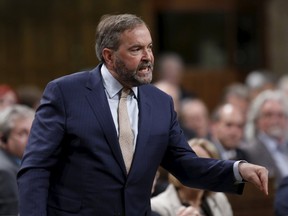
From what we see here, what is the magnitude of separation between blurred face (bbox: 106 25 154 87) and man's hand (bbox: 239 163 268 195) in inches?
22.5

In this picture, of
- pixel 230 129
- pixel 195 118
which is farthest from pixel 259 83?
pixel 230 129

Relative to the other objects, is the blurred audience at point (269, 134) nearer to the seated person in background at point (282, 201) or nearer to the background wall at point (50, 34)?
the seated person in background at point (282, 201)

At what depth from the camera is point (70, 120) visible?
13.5 ft

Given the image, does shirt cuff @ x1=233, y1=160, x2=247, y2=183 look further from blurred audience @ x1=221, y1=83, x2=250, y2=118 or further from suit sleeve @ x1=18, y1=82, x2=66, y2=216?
blurred audience @ x1=221, y1=83, x2=250, y2=118

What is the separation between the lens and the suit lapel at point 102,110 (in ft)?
13.6

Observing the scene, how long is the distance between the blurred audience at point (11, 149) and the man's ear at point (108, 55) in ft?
5.75

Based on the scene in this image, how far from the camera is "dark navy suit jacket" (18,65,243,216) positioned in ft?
13.4

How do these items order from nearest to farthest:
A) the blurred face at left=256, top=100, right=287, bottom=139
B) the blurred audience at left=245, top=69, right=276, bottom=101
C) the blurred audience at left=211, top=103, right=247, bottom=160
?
the blurred audience at left=211, top=103, right=247, bottom=160
the blurred face at left=256, top=100, right=287, bottom=139
the blurred audience at left=245, top=69, right=276, bottom=101

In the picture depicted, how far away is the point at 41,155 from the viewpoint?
161 inches

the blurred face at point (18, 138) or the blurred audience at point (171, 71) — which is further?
the blurred audience at point (171, 71)

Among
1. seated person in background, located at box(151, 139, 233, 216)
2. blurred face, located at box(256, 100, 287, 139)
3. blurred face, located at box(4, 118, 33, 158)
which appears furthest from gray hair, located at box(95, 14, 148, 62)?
blurred face, located at box(256, 100, 287, 139)

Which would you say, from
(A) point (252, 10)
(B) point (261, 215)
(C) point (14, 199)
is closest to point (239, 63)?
(A) point (252, 10)

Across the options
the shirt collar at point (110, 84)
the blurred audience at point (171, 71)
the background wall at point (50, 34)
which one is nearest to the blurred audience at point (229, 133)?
the blurred audience at point (171, 71)

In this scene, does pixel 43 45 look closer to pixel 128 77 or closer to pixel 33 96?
pixel 33 96
